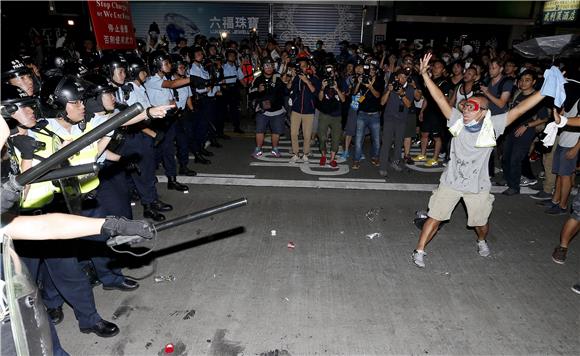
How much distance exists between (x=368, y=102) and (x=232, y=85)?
13.5 ft

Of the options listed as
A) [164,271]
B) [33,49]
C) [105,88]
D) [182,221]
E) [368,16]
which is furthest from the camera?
[368,16]

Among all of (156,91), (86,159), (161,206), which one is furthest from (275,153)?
(86,159)

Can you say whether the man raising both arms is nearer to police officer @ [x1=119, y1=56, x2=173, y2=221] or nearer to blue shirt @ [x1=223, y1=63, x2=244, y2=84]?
police officer @ [x1=119, y1=56, x2=173, y2=221]

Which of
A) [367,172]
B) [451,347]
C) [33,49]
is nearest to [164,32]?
[33,49]

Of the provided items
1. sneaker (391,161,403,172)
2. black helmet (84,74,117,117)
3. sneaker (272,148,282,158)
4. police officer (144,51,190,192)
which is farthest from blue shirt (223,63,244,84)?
black helmet (84,74,117,117)

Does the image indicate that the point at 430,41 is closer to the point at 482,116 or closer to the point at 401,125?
the point at 401,125

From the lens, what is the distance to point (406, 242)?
530 centimetres

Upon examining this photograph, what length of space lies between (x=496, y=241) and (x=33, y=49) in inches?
600

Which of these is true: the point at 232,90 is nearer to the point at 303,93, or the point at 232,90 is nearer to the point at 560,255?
the point at 303,93

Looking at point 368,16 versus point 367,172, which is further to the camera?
point 368,16

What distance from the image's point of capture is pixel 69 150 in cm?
186

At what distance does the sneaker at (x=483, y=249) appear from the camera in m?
4.95

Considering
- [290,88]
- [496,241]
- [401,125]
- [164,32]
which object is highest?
[164,32]

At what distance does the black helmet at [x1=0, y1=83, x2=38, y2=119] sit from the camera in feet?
7.55
